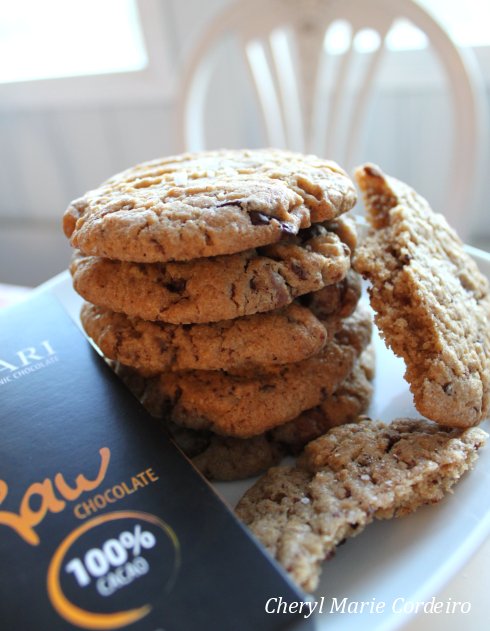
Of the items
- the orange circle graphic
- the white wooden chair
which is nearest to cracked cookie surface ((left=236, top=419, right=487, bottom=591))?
the orange circle graphic

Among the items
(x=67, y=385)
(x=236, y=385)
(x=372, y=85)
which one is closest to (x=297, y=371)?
(x=236, y=385)

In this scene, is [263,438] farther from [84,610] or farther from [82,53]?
[82,53]

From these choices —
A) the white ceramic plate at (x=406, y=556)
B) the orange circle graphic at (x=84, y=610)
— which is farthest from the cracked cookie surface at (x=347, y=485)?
the orange circle graphic at (x=84, y=610)

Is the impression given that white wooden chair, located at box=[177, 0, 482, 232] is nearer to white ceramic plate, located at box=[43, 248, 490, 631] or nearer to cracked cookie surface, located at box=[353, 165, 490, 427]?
cracked cookie surface, located at box=[353, 165, 490, 427]

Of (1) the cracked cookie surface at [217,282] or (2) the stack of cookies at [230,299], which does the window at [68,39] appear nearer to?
(2) the stack of cookies at [230,299]

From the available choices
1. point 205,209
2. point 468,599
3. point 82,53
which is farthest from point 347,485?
point 82,53

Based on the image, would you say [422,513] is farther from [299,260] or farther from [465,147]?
[465,147]
